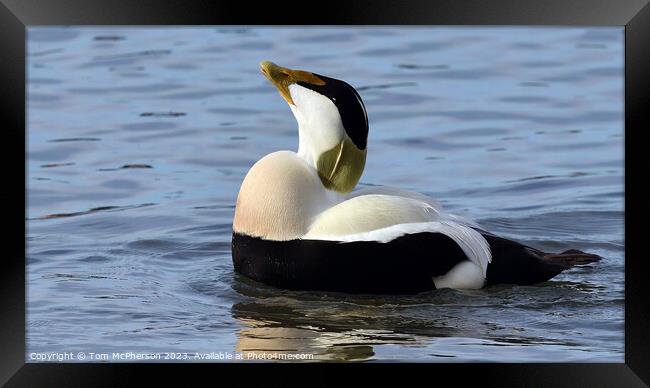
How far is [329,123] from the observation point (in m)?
6.77

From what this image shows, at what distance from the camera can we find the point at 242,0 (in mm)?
5195

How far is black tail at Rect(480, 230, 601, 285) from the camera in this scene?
6.82 metres

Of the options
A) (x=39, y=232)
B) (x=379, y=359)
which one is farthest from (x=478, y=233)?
(x=39, y=232)

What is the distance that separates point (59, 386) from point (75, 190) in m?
4.19

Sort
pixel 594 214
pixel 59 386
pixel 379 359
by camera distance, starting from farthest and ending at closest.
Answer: pixel 594 214
pixel 379 359
pixel 59 386

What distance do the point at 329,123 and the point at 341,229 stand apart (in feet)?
1.64

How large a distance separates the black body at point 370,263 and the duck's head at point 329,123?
0.41 metres

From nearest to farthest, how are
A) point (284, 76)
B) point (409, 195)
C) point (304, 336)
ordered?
point (304, 336) < point (284, 76) < point (409, 195)

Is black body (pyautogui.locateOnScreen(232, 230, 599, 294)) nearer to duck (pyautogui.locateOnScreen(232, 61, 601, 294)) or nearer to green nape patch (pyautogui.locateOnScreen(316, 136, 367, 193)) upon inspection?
duck (pyautogui.locateOnScreen(232, 61, 601, 294))

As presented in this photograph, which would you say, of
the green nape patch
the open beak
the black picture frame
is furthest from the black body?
the black picture frame

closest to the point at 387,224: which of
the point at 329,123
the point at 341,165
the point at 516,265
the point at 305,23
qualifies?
the point at 341,165

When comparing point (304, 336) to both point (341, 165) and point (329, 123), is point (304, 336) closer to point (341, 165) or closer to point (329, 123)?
point (341, 165)

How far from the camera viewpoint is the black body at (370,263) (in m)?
6.59

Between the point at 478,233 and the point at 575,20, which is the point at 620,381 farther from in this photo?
the point at 478,233
